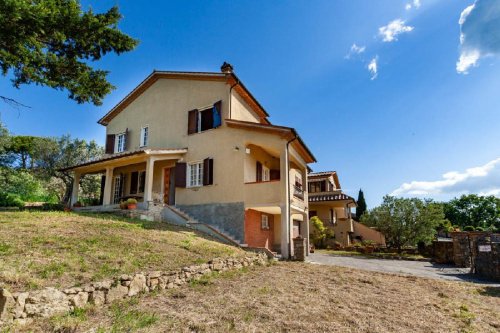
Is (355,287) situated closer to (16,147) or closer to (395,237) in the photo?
(395,237)

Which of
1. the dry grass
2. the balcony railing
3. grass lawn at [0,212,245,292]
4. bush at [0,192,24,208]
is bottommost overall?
the dry grass

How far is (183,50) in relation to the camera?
15.4 metres

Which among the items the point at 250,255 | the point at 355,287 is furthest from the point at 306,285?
the point at 250,255

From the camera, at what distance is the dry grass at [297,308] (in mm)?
5168

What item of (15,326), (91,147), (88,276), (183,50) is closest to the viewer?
(15,326)

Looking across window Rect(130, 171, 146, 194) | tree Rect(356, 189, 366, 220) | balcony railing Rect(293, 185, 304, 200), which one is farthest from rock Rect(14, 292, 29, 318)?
tree Rect(356, 189, 366, 220)

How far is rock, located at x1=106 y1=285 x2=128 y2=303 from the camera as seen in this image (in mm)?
5984

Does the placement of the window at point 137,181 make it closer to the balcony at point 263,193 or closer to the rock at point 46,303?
the balcony at point 263,193

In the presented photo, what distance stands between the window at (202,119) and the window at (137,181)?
4.57 m

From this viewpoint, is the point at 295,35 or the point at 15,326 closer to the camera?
the point at 15,326

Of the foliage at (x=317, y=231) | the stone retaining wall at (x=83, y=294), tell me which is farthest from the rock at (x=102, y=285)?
the foliage at (x=317, y=231)

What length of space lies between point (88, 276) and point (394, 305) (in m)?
6.83

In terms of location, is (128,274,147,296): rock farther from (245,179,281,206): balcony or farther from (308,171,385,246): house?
(308,171,385,246): house

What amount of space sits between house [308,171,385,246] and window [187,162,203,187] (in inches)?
614
